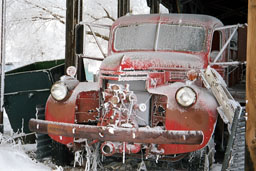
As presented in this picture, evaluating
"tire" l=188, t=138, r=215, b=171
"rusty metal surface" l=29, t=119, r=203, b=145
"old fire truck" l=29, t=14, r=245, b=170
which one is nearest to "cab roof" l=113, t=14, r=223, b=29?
"old fire truck" l=29, t=14, r=245, b=170

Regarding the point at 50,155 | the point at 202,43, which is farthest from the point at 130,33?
the point at 50,155

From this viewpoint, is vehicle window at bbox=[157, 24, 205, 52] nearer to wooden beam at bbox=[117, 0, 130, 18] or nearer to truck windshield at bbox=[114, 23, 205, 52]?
truck windshield at bbox=[114, 23, 205, 52]

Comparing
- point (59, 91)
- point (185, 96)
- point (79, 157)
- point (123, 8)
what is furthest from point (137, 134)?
point (123, 8)

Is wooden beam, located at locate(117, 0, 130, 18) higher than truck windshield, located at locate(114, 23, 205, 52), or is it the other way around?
wooden beam, located at locate(117, 0, 130, 18)

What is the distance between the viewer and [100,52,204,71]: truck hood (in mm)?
4211

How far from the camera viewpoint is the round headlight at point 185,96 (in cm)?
373

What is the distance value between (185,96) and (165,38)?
5.28 feet

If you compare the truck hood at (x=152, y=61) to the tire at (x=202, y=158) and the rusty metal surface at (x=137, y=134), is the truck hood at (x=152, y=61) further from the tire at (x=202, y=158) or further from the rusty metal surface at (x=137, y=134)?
the tire at (x=202, y=158)

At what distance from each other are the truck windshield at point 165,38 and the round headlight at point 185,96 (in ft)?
4.39

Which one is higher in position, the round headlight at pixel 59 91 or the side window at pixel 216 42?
the side window at pixel 216 42

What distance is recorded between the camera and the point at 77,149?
15.2 ft

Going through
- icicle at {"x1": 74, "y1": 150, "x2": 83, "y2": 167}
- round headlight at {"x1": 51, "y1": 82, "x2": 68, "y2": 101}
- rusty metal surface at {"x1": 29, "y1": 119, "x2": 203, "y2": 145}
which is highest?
round headlight at {"x1": 51, "y1": 82, "x2": 68, "y2": 101}

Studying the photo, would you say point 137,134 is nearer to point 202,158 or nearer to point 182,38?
Answer: point 202,158

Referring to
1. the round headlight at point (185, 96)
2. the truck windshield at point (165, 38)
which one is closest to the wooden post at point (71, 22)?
the truck windshield at point (165, 38)
